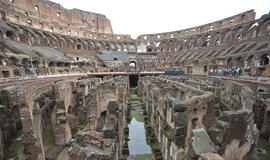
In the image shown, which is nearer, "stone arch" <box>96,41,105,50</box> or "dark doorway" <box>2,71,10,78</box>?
"dark doorway" <box>2,71,10,78</box>

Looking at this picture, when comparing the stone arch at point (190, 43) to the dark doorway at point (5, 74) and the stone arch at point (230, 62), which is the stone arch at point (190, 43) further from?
the dark doorway at point (5, 74)

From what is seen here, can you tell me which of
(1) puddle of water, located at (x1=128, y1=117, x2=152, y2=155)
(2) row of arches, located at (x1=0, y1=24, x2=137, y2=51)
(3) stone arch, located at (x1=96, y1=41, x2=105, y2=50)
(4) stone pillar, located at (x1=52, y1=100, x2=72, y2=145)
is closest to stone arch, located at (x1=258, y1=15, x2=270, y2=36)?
(1) puddle of water, located at (x1=128, y1=117, x2=152, y2=155)

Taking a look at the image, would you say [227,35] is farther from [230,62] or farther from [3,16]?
[3,16]

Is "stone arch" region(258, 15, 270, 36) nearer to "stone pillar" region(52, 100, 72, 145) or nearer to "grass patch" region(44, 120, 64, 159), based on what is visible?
"stone pillar" region(52, 100, 72, 145)

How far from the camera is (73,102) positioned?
1153cm

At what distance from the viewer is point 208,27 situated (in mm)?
40438

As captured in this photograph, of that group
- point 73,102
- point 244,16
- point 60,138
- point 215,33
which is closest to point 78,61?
point 73,102

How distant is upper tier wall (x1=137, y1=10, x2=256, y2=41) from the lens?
32.4 m

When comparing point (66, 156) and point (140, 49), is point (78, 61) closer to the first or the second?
point (140, 49)

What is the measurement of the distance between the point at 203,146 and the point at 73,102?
11.6 metres

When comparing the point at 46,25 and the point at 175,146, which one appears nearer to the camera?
the point at 175,146

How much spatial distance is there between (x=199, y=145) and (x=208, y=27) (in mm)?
48689

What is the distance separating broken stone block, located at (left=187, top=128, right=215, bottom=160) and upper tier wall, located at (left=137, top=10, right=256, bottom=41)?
44.6 meters

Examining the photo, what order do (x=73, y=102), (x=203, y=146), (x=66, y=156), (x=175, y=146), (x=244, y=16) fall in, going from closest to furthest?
(x=203, y=146) < (x=175, y=146) < (x=66, y=156) < (x=73, y=102) < (x=244, y=16)
